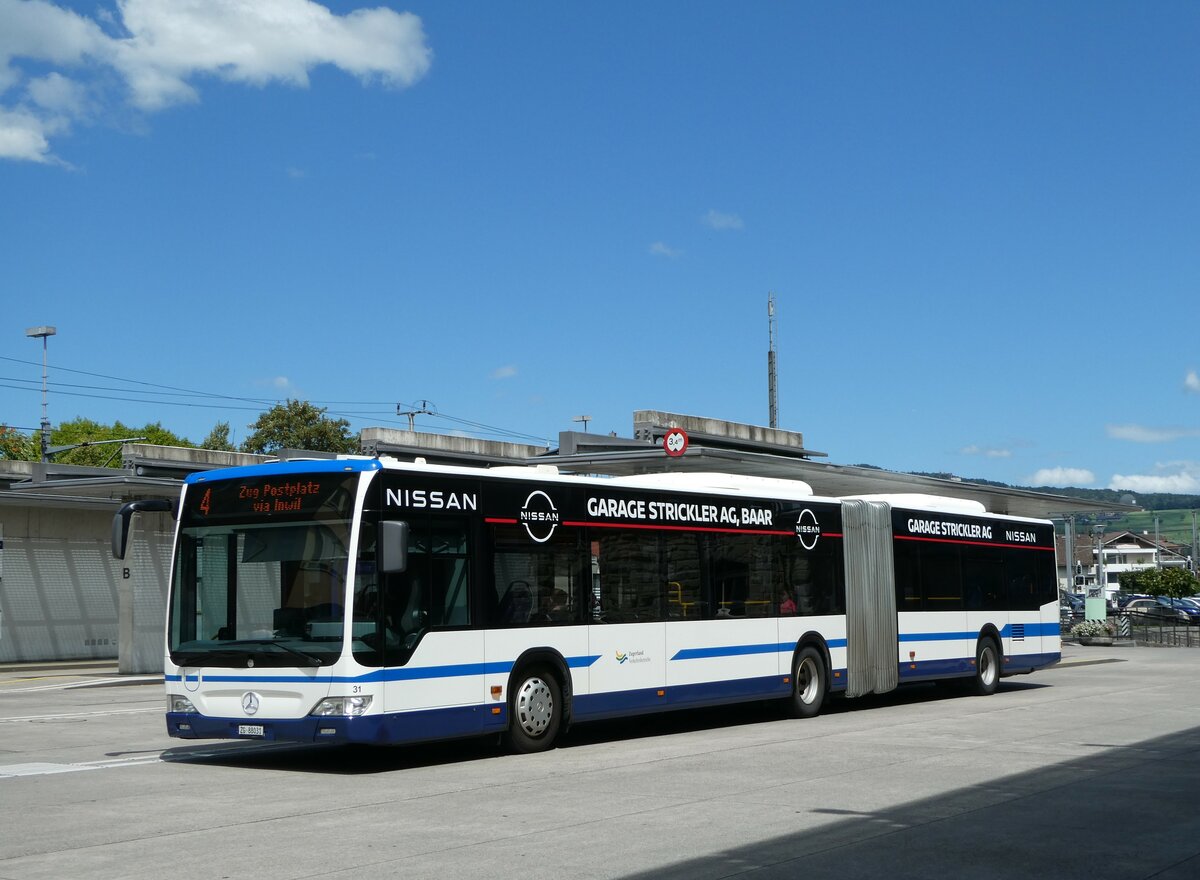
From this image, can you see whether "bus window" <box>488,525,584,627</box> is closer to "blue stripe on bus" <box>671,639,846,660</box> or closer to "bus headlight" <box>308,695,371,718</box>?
"bus headlight" <box>308,695,371,718</box>

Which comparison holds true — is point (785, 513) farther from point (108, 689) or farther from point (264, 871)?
point (108, 689)

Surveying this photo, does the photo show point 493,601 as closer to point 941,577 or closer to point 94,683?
point 941,577

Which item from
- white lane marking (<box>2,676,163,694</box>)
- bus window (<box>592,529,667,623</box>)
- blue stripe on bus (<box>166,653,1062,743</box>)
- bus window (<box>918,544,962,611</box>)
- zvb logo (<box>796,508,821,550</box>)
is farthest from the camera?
white lane marking (<box>2,676,163,694</box>)

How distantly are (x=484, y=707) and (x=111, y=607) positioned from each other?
2850 centimetres

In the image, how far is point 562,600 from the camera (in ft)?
50.9

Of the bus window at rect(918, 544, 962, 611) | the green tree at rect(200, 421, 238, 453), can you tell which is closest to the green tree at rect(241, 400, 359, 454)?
the green tree at rect(200, 421, 238, 453)

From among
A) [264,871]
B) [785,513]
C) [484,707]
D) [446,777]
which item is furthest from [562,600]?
[264,871]

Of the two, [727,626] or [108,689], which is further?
[108,689]

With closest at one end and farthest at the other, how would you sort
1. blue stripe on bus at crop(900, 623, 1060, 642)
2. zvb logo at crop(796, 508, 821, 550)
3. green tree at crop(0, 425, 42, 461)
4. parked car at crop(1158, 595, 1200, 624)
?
zvb logo at crop(796, 508, 821, 550), blue stripe on bus at crop(900, 623, 1060, 642), parked car at crop(1158, 595, 1200, 624), green tree at crop(0, 425, 42, 461)

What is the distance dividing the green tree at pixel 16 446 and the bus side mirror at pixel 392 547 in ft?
226

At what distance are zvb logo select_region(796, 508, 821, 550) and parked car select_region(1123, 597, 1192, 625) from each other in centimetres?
3265

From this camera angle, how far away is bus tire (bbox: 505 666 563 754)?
584 inches

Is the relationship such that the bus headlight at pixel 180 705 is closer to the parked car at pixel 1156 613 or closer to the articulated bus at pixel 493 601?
the articulated bus at pixel 493 601

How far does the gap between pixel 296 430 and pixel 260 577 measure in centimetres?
6094
